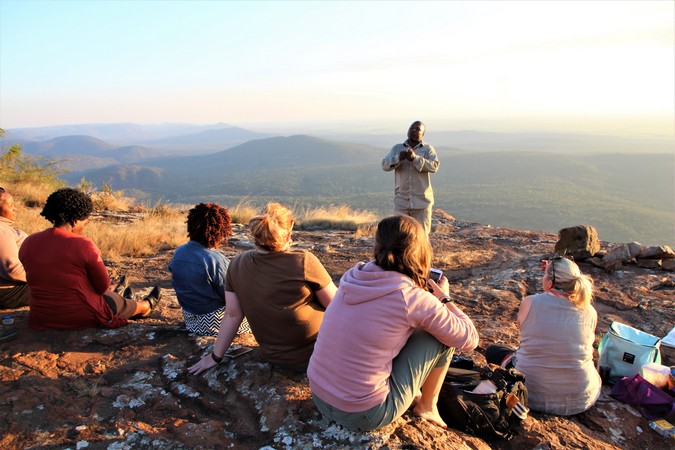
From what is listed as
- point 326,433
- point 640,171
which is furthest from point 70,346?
point 640,171

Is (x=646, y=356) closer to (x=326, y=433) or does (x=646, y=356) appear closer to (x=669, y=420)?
(x=669, y=420)

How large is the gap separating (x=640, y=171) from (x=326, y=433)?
368 ft

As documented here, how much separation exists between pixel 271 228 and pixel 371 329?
85 centimetres

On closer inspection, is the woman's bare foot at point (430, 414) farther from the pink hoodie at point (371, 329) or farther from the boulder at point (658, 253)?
the boulder at point (658, 253)

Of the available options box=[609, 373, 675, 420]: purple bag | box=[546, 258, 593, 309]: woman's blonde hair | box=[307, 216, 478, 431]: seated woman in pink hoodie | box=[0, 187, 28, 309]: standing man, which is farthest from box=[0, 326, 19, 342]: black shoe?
box=[609, 373, 675, 420]: purple bag

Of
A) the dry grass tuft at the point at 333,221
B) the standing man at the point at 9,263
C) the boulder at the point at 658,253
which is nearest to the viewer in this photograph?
the standing man at the point at 9,263

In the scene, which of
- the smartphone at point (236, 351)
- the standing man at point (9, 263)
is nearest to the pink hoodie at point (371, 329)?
the smartphone at point (236, 351)

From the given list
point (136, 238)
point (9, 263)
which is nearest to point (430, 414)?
point (9, 263)

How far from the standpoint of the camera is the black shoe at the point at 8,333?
3148 millimetres

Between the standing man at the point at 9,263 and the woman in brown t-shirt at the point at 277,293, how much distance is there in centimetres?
215

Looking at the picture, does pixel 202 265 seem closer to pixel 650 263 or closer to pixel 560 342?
pixel 560 342

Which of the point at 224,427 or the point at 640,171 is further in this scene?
the point at 640,171

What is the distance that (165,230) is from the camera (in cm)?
782

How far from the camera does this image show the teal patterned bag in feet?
10.2
